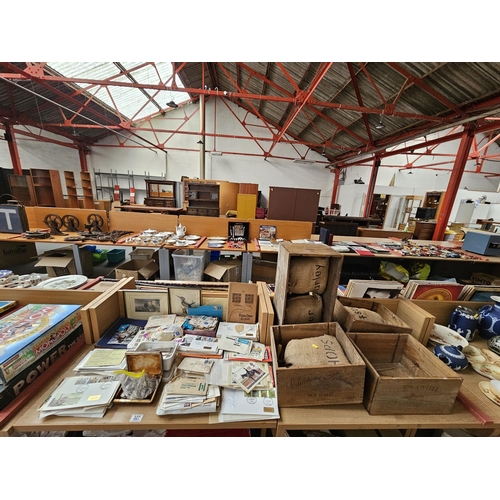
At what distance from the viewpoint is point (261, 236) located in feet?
13.0

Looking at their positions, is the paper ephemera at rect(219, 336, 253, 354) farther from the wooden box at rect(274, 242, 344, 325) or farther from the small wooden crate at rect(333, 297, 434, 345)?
the small wooden crate at rect(333, 297, 434, 345)

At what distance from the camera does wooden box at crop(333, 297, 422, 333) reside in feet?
4.14

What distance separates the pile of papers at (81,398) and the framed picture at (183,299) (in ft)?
1.76

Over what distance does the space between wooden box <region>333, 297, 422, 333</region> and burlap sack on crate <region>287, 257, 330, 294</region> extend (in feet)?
0.75

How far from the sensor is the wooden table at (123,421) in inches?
34.9

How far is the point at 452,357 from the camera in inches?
48.0

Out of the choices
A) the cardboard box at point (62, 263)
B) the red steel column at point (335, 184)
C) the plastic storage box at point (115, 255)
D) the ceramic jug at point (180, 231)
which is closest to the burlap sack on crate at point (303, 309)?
the ceramic jug at point (180, 231)

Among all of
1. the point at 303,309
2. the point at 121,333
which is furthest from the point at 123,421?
the point at 303,309

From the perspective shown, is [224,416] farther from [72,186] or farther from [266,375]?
[72,186]

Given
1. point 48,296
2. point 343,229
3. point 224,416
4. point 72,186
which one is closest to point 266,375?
point 224,416

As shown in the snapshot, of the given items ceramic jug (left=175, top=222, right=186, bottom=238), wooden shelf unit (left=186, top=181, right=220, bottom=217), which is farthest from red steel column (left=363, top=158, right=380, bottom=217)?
ceramic jug (left=175, top=222, right=186, bottom=238)

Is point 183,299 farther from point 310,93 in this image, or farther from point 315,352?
point 310,93

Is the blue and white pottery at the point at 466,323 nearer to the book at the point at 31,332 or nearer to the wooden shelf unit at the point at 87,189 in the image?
the book at the point at 31,332

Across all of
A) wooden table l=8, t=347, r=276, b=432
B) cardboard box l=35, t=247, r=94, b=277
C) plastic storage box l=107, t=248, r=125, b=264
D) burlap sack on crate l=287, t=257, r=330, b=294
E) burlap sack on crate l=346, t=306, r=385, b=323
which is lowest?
plastic storage box l=107, t=248, r=125, b=264
